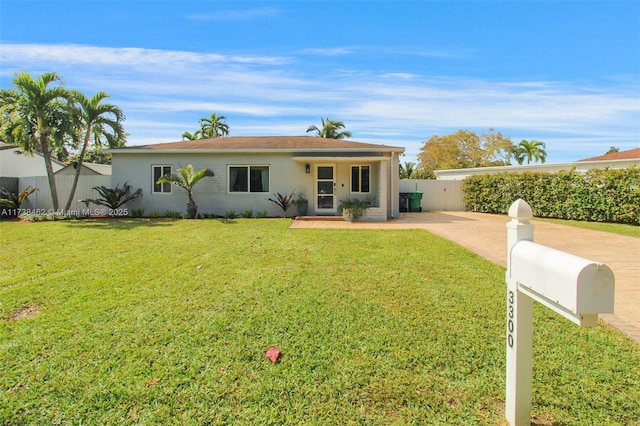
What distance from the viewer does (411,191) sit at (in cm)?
2000

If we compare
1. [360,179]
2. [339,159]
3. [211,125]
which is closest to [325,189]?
[360,179]

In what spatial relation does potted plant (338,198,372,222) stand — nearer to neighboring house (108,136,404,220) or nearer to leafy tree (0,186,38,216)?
neighboring house (108,136,404,220)

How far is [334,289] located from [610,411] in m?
2.97

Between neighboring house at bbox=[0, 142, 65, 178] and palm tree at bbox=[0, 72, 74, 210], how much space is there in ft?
34.2

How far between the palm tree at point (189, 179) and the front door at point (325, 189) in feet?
15.3

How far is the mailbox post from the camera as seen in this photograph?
1411mm

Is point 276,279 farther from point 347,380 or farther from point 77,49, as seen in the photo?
point 77,49

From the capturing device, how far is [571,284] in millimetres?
1445

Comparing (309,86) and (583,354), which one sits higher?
(309,86)

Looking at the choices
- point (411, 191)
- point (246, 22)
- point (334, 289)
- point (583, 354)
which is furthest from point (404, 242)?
point (411, 191)

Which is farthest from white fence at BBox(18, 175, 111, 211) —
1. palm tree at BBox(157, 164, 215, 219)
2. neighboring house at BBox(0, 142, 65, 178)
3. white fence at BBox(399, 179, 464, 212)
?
white fence at BBox(399, 179, 464, 212)

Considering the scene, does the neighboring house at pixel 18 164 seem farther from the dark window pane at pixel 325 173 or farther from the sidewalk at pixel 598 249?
the sidewalk at pixel 598 249

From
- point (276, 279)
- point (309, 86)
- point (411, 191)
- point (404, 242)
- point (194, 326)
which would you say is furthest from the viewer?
point (411, 191)

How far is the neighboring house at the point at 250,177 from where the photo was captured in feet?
48.6
